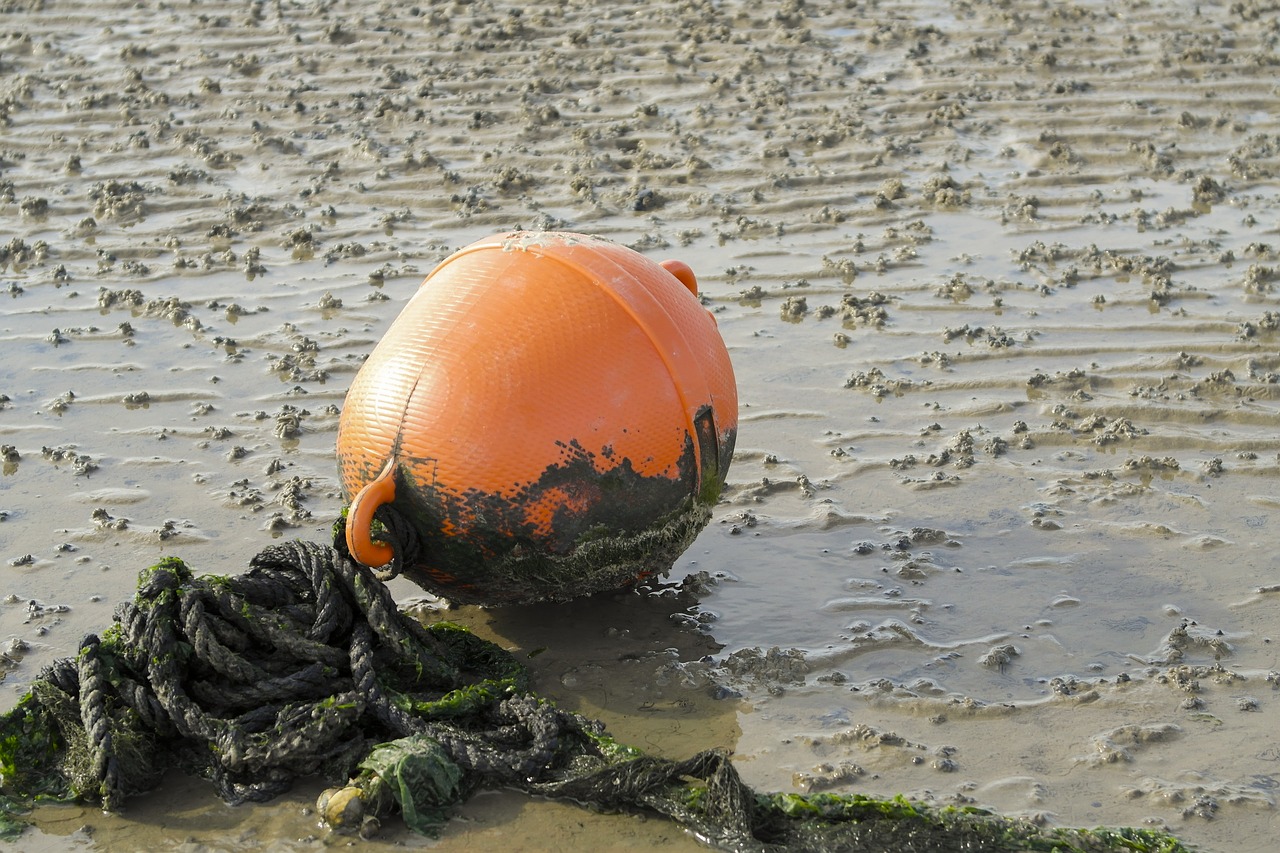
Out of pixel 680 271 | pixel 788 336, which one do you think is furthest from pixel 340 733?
pixel 788 336

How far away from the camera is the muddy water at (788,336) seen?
4.80m

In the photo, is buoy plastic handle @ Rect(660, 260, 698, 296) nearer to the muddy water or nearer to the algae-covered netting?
the muddy water

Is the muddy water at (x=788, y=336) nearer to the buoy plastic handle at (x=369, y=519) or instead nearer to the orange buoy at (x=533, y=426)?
the orange buoy at (x=533, y=426)

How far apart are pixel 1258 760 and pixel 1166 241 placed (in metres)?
4.48

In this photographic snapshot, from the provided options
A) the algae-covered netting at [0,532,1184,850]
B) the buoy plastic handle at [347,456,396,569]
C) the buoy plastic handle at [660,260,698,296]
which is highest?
the buoy plastic handle at [660,260,698,296]

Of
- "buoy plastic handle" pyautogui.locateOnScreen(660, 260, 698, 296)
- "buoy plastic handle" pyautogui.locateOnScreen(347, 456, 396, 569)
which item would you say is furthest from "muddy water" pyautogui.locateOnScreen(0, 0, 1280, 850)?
"buoy plastic handle" pyautogui.locateOnScreen(660, 260, 698, 296)

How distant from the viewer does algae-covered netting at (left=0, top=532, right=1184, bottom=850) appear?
4.19 m

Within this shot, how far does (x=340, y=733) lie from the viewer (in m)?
4.50

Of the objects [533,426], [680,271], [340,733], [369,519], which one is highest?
[680,271]

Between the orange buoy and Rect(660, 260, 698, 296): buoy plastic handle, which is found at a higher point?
Rect(660, 260, 698, 296): buoy plastic handle

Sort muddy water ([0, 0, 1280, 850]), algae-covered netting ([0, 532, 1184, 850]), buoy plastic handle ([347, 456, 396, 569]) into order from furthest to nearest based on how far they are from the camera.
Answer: muddy water ([0, 0, 1280, 850]), buoy plastic handle ([347, 456, 396, 569]), algae-covered netting ([0, 532, 1184, 850])

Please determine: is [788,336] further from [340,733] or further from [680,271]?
[340,733]

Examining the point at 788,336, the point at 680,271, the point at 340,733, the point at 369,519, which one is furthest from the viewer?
the point at 788,336

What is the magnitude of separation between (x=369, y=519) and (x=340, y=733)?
676 millimetres
